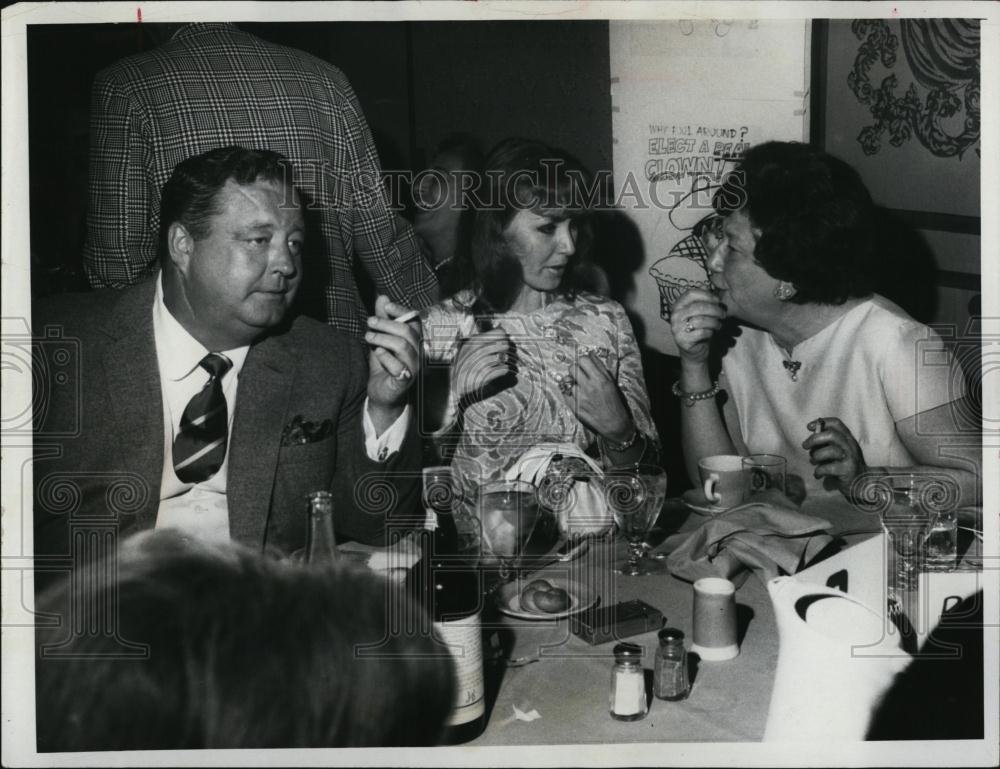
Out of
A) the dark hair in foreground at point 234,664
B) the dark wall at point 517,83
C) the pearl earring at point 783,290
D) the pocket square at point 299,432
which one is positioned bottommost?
the dark hair in foreground at point 234,664

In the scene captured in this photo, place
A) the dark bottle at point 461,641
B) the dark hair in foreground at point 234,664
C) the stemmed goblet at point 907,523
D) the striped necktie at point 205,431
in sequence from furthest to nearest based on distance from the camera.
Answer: the striped necktie at point 205,431
the stemmed goblet at point 907,523
the dark hair in foreground at point 234,664
the dark bottle at point 461,641

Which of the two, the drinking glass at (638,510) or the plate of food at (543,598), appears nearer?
the plate of food at (543,598)

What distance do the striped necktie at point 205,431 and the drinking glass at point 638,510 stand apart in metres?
0.59

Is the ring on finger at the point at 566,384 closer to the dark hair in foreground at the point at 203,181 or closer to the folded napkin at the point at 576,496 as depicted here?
the folded napkin at the point at 576,496

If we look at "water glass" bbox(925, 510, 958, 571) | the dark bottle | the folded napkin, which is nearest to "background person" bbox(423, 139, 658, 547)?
the folded napkin

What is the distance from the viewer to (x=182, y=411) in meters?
1.40

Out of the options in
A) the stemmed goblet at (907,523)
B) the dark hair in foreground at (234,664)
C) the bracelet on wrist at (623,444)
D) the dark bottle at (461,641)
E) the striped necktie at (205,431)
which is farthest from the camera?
the bracelet on wrist at (623,444)

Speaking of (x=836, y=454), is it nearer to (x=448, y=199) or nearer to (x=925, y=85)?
(x=925, y=85)

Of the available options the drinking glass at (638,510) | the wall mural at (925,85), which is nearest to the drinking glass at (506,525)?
the drinking glass at (638,510)

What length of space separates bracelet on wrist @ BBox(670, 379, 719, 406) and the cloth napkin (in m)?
0.31

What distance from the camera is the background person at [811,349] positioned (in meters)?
1.52

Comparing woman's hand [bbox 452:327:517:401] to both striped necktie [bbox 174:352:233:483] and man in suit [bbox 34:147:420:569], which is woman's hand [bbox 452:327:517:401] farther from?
striped necktie [bbox 174:352:233:483]

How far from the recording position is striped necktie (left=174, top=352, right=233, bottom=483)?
140 centimetres

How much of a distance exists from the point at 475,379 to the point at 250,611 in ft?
1.67
